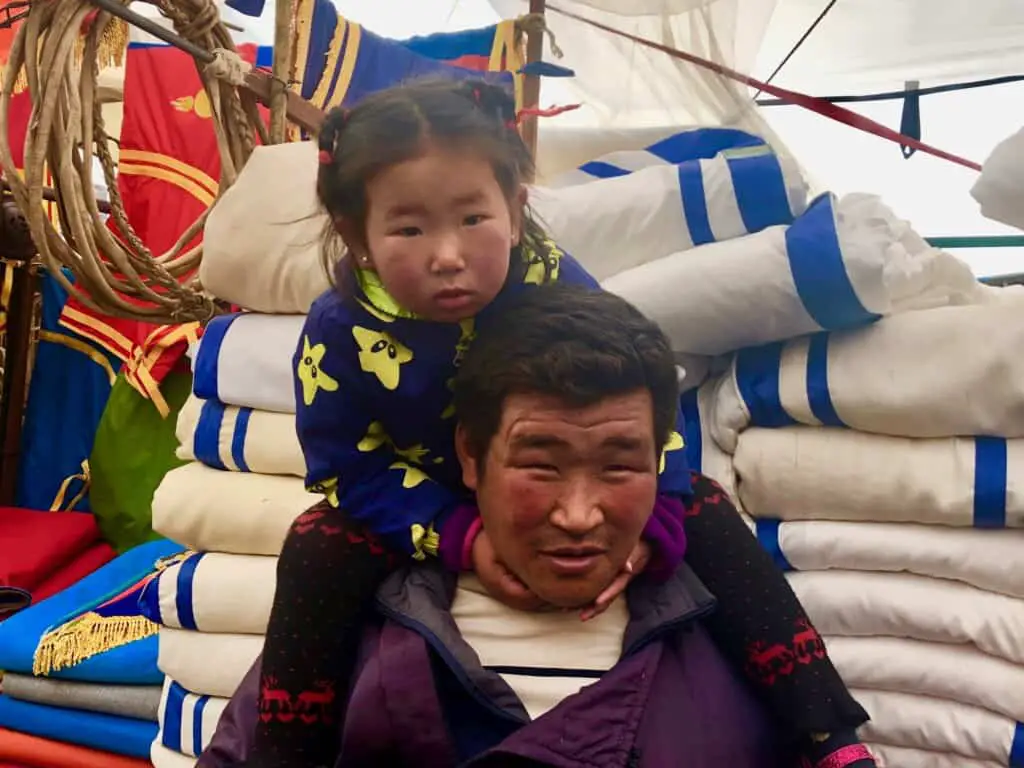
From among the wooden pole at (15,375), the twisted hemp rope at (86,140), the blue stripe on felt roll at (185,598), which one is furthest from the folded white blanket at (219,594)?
the wooden pole at (15,375)

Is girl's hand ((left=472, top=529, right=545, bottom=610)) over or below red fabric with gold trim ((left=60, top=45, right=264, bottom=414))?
below

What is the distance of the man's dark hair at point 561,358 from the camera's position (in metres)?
0.49

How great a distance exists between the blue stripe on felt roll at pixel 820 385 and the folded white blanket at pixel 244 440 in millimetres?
536

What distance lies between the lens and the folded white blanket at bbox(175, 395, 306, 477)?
104cm

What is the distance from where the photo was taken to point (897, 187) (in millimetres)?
2113

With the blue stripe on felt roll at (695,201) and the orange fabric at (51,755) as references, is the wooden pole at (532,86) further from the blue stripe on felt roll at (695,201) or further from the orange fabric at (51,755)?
the orange fabric at (51,755)

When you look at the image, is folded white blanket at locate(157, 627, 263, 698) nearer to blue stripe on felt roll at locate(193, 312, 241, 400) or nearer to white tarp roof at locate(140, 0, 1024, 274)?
blue stripe on felt roll at locate(193, 312, 241, 400)

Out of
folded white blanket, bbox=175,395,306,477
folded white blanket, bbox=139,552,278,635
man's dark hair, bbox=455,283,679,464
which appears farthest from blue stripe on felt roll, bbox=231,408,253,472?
man's dark hair, bbox=455,283,679,464

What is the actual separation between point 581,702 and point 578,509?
108 millimetres

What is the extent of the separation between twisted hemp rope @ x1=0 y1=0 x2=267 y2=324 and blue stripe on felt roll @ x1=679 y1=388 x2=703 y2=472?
0.60m

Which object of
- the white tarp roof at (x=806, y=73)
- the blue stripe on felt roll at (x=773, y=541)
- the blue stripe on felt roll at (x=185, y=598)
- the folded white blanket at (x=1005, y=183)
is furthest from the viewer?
the blue stripe on felt roll at (x=185, y=598)

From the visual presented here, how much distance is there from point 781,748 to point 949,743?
0.25 metres

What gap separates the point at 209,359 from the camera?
42.6 inches

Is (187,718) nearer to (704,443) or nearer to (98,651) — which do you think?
(98,651)
